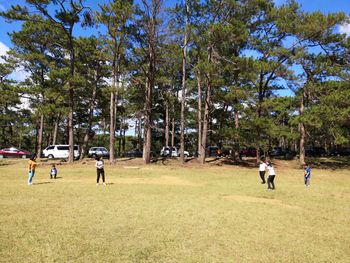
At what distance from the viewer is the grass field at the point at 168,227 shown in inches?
247

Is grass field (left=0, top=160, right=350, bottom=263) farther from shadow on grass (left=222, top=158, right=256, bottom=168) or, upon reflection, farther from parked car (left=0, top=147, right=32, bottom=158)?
parked car (left=0, top=147, right=32, bottom=158)

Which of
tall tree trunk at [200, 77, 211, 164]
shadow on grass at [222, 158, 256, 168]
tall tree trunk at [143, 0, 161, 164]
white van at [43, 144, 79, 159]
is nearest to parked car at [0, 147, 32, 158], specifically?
white van at [43, 144, 79, 159]

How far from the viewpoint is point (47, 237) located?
6934mm

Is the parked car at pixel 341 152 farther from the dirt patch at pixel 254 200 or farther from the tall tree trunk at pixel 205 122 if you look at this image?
the dirt patch at pixel 254 200

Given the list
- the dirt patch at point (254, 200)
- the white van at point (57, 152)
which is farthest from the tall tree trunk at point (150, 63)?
the dirt patch at point (254, 200)

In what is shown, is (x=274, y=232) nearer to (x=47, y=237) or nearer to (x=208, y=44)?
(x=47, y=237)

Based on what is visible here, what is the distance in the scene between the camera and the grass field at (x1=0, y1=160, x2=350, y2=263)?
20.6ft

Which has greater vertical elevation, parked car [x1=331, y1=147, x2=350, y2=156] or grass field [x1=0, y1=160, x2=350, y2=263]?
parked car [x1=331, y1=147, x2=350, y2=156]

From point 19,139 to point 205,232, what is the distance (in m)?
49.7

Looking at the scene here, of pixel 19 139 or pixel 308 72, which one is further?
pixel 19 139

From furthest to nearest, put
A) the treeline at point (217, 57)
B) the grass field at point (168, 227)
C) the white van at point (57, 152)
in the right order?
the white van at point (57, 152) → the treeline at point (217, 57) → the grass field at point (168, 227)

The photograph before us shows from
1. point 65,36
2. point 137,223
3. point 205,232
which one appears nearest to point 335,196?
point 205,232

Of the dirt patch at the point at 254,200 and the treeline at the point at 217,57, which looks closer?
the dirt patch at the point at 254,200

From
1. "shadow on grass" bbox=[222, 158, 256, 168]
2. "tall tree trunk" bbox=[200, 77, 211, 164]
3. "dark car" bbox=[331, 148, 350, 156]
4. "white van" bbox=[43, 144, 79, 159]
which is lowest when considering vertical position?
"shadow on grass" bbox=[222, 158, 256, 168]
